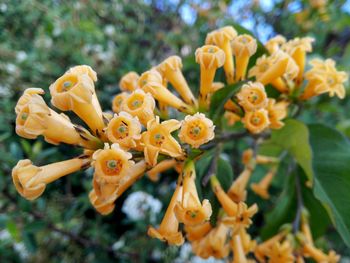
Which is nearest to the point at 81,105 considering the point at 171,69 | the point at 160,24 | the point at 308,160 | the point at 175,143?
the point at 175,143

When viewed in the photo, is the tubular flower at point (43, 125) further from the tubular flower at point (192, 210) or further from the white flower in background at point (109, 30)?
the white flower in background at point (109, 30)

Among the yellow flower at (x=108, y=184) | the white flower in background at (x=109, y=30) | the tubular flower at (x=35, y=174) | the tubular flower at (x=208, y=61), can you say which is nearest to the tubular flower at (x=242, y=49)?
the tubular flower at (x=208, y=61)

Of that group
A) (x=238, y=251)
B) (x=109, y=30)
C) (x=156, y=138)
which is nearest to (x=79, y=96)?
(x=156, y=138)

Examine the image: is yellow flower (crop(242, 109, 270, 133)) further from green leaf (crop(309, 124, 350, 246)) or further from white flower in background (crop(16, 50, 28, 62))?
white flower in background (crop(16, 50, 28, 62))

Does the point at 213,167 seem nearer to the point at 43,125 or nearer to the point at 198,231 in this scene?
the point at 198,231

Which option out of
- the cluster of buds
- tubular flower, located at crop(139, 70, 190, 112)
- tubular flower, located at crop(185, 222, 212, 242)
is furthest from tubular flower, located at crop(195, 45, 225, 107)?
tubular flower, located at crop(185, 222, 212, 242)
